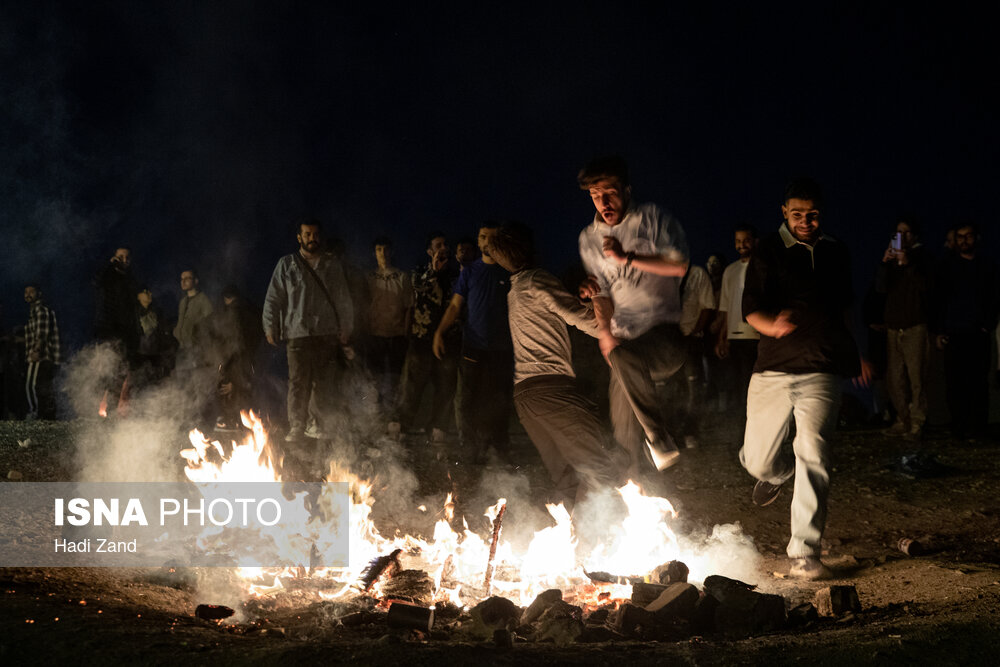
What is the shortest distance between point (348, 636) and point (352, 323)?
225 inches

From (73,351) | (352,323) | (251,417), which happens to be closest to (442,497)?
(251,417)

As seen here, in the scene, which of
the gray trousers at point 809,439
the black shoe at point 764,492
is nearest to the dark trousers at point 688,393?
the black shoe at point 764,492

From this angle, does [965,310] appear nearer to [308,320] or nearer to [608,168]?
[608,168]

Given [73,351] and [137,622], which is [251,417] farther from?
[73,351]

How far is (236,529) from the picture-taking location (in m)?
5.14

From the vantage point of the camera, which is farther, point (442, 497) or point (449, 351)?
point (449, 351)

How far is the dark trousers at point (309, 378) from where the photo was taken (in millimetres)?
8703

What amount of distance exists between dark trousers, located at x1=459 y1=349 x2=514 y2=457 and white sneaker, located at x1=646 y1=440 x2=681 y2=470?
318cm

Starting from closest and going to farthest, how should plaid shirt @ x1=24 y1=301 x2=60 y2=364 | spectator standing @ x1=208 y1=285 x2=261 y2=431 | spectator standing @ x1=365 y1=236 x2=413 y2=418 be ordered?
spectator standing @ x1=365 y1=236 x2=413 y2=418
spectator standing @ x1=208 y1=285 x2=261 y2=431
plaid shirt @ x1=24 y1=301 x2=60 y2=364

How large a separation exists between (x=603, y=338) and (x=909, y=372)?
5.40 m

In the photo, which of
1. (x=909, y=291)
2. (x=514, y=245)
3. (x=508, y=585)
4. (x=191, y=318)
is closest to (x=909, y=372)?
(x=909, y=291)

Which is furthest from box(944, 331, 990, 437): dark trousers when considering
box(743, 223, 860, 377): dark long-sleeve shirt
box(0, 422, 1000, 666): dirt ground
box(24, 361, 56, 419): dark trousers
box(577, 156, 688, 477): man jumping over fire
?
box(24, 361, 56, 419): dark trousers

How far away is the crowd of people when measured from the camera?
16.1 feet

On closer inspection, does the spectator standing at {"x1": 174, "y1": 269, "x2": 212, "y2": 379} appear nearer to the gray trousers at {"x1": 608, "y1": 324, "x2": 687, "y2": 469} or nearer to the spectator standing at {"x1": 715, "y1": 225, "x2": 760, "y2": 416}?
the spectator standing at {"x1": 715, "y1": 225, "x2": 760, "y2": 416}
